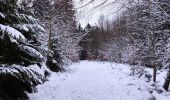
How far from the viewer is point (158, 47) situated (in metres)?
14.6

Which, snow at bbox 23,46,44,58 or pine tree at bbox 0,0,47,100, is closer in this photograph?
pine tree at bbox 0,0,47,100

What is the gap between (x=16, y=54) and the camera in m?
8.91

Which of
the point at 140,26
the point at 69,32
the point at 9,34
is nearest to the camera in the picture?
the point at 9,34

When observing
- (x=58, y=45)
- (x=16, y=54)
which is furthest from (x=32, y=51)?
(x=58, y=45)

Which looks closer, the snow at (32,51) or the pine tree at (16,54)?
the pine tree at (16,54)

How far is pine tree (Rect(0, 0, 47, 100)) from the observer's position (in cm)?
823

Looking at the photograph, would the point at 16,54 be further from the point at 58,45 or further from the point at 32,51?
the point at 58,45

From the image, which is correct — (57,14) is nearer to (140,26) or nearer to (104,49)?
(140,26)

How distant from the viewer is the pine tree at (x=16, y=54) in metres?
8.23

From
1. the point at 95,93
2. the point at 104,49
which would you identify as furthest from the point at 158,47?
the point at 104,49

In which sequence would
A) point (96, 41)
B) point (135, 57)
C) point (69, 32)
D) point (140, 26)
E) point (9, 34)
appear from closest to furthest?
point (9, 34)
point (140, 26)
point (135, 57)
point (69, 32)
point (96, 41)

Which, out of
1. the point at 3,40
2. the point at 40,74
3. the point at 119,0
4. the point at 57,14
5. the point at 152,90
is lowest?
the point at 152,90

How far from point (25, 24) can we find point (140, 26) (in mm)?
7483

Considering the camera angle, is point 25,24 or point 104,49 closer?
point 25,24
